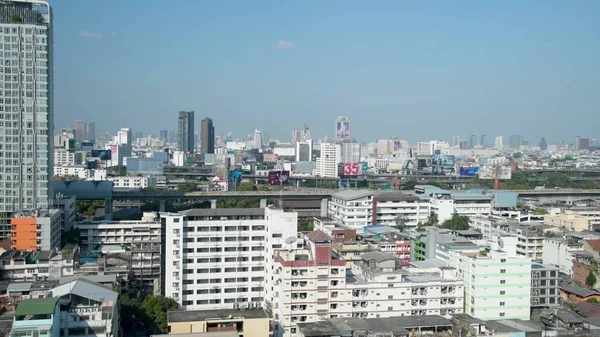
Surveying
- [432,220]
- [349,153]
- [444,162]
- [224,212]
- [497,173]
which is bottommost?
[432,220]

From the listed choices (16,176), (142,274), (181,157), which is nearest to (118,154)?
(181,157)

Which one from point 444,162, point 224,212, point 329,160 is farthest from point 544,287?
point 329,160

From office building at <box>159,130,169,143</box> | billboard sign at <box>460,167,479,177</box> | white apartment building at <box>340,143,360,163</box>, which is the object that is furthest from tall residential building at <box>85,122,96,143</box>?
billboard sign at <box>460,167,479,177</box>

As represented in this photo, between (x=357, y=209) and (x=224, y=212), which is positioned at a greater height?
(x=224, y=212)

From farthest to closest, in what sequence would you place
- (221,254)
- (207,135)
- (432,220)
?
1. (207,135)
2. (432,220)
3. (221,254)

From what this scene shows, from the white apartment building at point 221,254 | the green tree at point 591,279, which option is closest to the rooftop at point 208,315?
the white apartment building at point 221,254

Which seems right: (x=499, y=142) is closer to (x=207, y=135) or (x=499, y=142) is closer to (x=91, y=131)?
(x=207, y=135)

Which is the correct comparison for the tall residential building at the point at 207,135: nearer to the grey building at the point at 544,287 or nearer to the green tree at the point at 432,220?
the green tree at the point at 432,220

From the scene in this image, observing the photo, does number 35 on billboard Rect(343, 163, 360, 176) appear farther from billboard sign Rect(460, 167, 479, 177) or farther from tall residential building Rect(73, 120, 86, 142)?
tall residential building Rect(73, 120, 86, 142)
